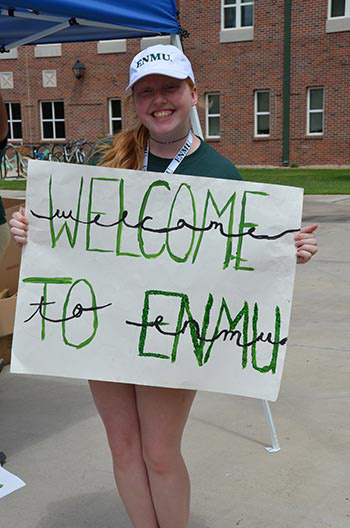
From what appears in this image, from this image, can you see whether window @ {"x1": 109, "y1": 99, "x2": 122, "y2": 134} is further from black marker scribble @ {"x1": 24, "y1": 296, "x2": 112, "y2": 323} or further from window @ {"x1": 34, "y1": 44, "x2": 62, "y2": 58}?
black marker scribble @ {"x1": 24, "y1": 296, "x2": 112, "y2": 323}

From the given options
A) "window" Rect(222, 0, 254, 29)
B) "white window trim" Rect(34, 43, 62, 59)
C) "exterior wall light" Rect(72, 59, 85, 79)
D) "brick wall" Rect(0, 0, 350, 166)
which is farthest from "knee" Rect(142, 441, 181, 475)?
"white window trim" Rect(34, 43, 62, 59)

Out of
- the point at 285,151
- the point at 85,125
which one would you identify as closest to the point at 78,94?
the point at 85,125

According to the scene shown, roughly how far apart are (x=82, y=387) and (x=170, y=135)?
8.31 ft

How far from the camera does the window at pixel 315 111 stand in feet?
76.7

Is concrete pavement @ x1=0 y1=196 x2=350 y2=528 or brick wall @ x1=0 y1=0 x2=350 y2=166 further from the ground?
brick wall @ x1=0 y1=0 x2=350 y2=166

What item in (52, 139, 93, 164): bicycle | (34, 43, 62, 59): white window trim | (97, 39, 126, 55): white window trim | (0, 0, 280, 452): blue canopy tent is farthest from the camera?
(34, 43, 62, 59): white window trim

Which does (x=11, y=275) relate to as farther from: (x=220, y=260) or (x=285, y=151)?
(x=285, y=151)

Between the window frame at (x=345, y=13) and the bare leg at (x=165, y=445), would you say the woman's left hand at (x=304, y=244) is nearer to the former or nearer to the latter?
the bare leg at (x=165, y=445)

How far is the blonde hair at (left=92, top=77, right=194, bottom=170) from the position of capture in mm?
2281

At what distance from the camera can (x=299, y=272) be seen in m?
7.53

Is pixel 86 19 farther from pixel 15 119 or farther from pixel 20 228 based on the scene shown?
pixel 15 119

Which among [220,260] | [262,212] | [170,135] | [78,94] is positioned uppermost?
[78,94]

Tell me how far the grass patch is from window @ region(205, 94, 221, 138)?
2.92 metres

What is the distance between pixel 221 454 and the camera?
11.1 feet
